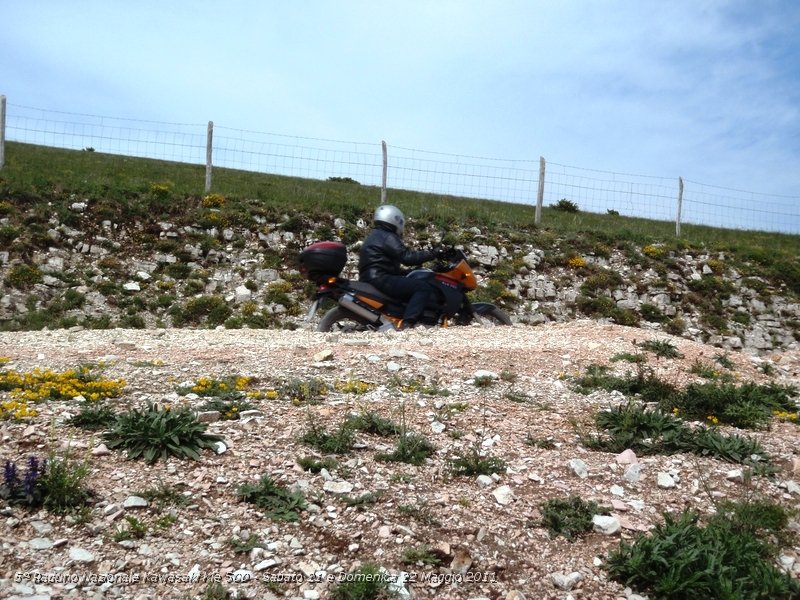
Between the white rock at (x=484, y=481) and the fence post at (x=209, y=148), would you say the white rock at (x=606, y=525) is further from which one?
the fence post at (x=209, y=148)

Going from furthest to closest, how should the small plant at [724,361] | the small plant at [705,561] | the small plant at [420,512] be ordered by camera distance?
the small plant at [724,361], the small plant at [420,512], the small plant at [705,561]

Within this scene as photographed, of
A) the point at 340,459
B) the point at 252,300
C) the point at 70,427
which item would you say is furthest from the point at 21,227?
the point at 340,459

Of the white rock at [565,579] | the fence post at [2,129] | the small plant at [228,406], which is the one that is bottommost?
the white rock at [565,579]

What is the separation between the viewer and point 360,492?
452cm

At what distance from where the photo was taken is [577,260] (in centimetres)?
1872

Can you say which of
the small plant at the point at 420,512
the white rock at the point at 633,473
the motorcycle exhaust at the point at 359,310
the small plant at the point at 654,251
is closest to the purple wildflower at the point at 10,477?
the small plant at the point at 420,512

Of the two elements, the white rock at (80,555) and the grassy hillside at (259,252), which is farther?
the grassy hillside at (259,252)

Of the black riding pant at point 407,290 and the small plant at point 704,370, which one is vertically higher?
the black riding pant at point 407,290

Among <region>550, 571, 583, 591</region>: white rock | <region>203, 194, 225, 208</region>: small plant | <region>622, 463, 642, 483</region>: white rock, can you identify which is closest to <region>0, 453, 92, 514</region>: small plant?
<region>550, 571, 583, 591</region>: white rock

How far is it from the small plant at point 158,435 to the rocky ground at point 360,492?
85 mm

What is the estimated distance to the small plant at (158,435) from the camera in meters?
4.71

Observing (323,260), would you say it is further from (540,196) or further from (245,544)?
(540,196)

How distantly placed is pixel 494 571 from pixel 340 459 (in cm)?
144

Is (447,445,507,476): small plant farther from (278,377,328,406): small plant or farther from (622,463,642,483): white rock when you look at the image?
(278,377,328,406): small plant
